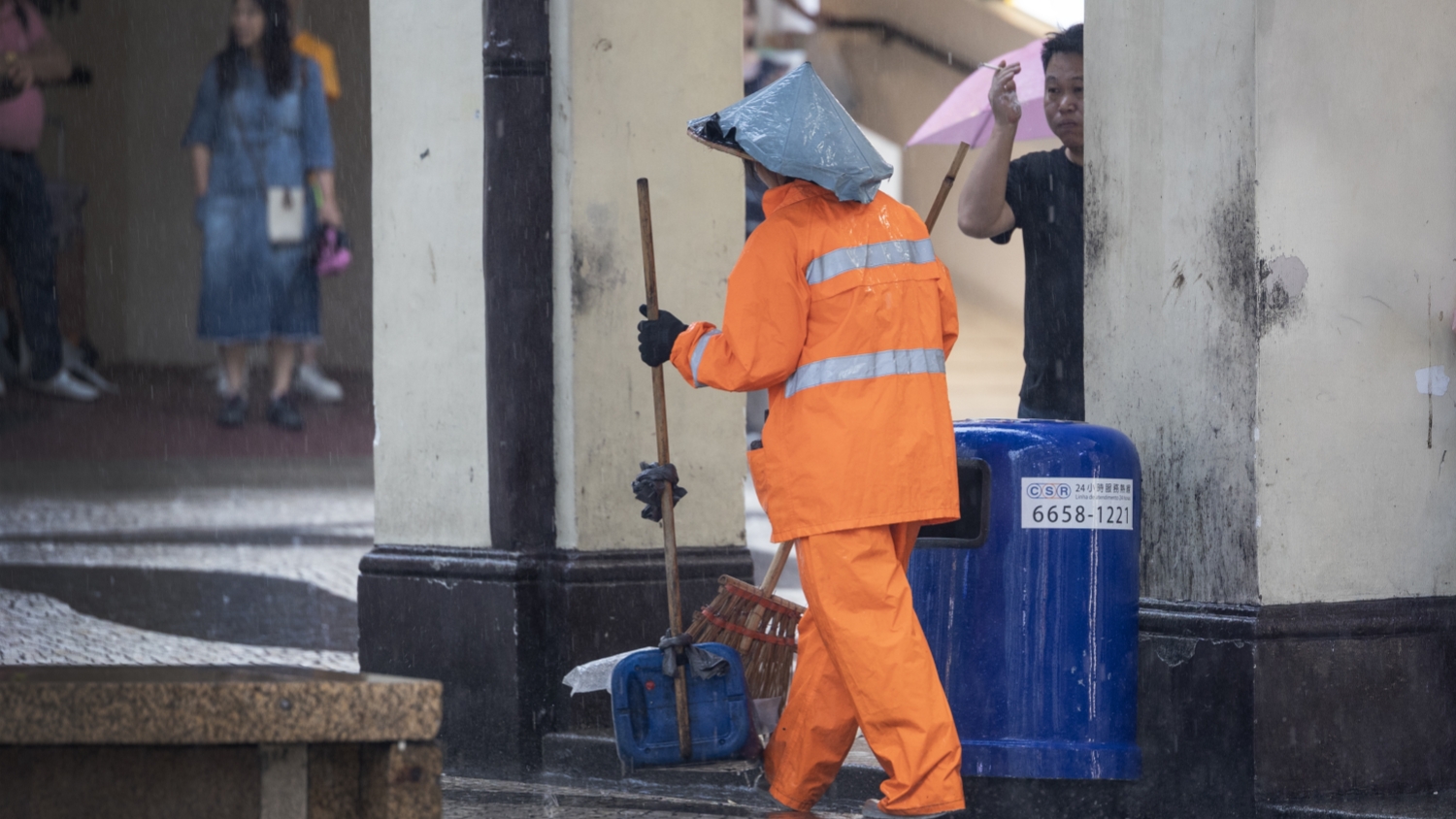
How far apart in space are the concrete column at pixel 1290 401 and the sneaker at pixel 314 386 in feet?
33.9

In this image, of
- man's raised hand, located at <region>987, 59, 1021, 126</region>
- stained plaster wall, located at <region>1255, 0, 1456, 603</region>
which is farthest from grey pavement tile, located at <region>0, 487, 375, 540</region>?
stained plaster wall, located at <region>1255, 0, 1456, 603</region>

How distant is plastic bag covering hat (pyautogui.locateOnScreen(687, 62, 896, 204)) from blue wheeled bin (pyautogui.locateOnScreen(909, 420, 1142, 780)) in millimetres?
630

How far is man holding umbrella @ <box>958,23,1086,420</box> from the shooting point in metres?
5.27

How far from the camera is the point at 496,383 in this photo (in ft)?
17.4

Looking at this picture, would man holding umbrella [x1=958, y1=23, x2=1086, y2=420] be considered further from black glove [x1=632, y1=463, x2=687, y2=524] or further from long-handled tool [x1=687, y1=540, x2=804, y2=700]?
black glove [x1=632, y1=463, x2=687, y2=524]

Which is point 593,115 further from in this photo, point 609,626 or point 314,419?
point 314,419

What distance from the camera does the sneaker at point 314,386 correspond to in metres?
14.1

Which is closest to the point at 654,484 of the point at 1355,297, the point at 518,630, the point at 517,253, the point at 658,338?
the point at 658,338

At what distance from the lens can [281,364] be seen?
42.7ft

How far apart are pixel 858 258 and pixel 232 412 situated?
31.9 feet

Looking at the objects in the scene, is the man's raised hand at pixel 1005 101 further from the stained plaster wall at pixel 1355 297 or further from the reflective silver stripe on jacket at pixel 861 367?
the reflective silver stripe on jacket at pixel 861 367

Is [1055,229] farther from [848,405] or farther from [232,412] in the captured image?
[232,412]

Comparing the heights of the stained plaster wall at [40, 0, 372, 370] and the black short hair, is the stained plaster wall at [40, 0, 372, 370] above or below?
above

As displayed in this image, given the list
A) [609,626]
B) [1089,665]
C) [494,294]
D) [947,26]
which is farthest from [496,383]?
[947,26]
